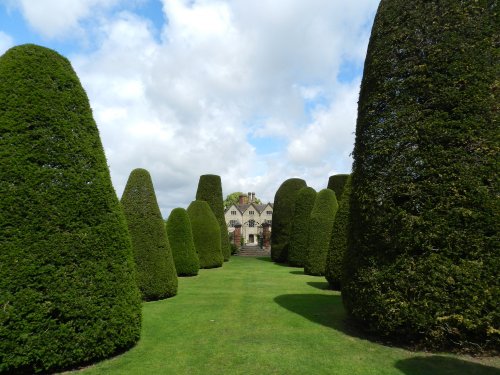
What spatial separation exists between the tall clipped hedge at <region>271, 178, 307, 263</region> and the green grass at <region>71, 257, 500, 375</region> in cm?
1585

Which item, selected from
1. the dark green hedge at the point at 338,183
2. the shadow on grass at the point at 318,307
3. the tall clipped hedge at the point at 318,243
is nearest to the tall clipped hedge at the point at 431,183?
the shadow on grass at the point at 318,307

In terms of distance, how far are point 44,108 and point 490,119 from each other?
726 centimetres

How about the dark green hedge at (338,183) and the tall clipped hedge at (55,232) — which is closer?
the tall clipped hedge at (55,232)

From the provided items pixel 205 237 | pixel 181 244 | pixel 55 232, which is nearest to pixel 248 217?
pixel 205 237

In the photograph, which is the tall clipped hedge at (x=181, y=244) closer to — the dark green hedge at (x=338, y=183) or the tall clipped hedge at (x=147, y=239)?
the tall clipped hedge at (x=147, y=239)

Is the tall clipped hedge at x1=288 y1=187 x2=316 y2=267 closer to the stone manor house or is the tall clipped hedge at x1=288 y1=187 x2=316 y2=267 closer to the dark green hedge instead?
the dark green hedge

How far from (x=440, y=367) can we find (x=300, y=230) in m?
17.1

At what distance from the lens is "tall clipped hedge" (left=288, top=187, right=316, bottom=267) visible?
22.2 metres

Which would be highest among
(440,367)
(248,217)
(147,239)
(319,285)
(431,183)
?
(248,217)

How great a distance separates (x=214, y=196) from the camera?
27.8m

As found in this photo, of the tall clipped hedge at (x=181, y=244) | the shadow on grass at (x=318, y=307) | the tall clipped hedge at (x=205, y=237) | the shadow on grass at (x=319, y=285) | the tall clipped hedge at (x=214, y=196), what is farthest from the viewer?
the tall clipped hedge at (x=214, y=196)

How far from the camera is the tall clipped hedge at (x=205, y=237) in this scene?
21.1 meters

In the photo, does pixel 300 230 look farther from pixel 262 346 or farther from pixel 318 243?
pixel 262 346

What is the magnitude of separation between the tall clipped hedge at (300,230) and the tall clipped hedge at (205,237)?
4715 millimetres
